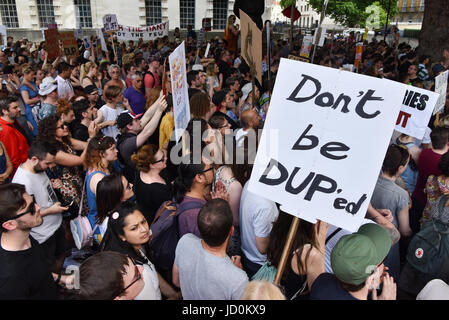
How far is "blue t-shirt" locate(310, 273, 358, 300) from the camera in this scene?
1822 millimetres

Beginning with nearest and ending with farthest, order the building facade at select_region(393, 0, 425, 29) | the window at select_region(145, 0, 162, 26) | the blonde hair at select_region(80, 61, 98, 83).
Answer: the blonde hair at select_region(80, 61, 98, 83) → the window at select_region(145, 0, 162, 26) → the building facade at select_region(393, 0, 425, 29)

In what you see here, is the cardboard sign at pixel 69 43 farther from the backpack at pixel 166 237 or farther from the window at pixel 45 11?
the window at pixel 45 11

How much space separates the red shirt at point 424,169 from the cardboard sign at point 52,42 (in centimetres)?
867

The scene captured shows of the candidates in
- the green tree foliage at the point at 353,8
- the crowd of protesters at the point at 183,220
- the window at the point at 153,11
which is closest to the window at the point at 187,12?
the window at the point at 153,11

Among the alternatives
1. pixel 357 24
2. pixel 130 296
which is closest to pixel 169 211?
pixel 130 296

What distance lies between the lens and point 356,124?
180 centimetres

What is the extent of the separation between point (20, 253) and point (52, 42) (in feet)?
26.6

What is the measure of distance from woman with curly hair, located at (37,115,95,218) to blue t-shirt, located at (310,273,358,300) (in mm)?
2522

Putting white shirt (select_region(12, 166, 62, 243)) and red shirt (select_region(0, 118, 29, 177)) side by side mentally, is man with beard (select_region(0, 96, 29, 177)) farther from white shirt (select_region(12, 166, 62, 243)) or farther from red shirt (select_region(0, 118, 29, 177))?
white shirt (select_region(12, 166, 62, 243))

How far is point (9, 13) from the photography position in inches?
985

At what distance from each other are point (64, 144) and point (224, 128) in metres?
1.86

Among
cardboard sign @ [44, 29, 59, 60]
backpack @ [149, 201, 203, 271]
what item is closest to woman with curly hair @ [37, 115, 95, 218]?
backpack @ [149, 201, 203, 271]

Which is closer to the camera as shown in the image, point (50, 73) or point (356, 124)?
point (356, 124)

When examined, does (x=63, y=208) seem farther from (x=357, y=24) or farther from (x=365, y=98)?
(x=357, y=24)
